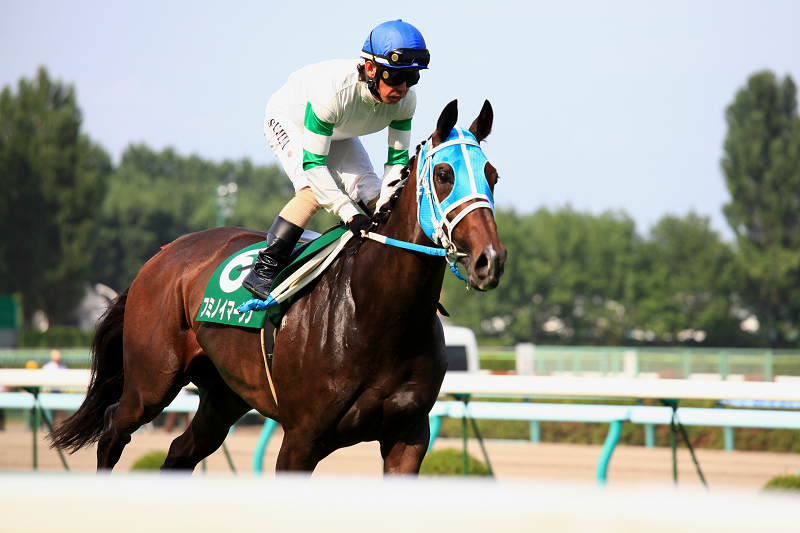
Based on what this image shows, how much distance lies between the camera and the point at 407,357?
3033 millimetres

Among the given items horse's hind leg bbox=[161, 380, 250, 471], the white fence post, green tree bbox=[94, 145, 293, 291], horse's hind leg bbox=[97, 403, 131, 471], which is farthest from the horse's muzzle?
green tree bbox=[94, 145, 293, 291]

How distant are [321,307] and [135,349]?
1338mm

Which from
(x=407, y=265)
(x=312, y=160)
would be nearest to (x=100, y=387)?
(x=312, y=160)

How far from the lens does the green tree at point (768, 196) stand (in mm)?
35219

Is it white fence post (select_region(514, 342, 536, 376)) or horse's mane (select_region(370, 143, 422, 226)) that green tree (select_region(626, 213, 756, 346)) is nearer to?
white fence post (select_region(514, 342, 536, 376))

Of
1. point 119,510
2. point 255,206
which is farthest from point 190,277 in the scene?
point 255,206

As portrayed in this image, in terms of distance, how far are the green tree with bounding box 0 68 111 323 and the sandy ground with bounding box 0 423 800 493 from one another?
1028 inches

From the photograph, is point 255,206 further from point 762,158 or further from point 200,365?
point 200,365

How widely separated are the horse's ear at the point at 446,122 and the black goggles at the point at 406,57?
27 cm

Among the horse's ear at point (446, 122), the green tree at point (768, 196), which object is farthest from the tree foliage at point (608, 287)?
the horse's ear at point (446, 122)

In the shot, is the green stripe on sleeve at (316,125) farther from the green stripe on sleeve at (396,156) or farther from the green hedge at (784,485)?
the green hedge at (784,485)

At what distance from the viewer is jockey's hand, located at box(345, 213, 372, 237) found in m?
3.17

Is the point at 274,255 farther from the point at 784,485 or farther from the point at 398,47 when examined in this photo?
the point at 784,485

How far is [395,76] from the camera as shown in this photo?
124 inches
